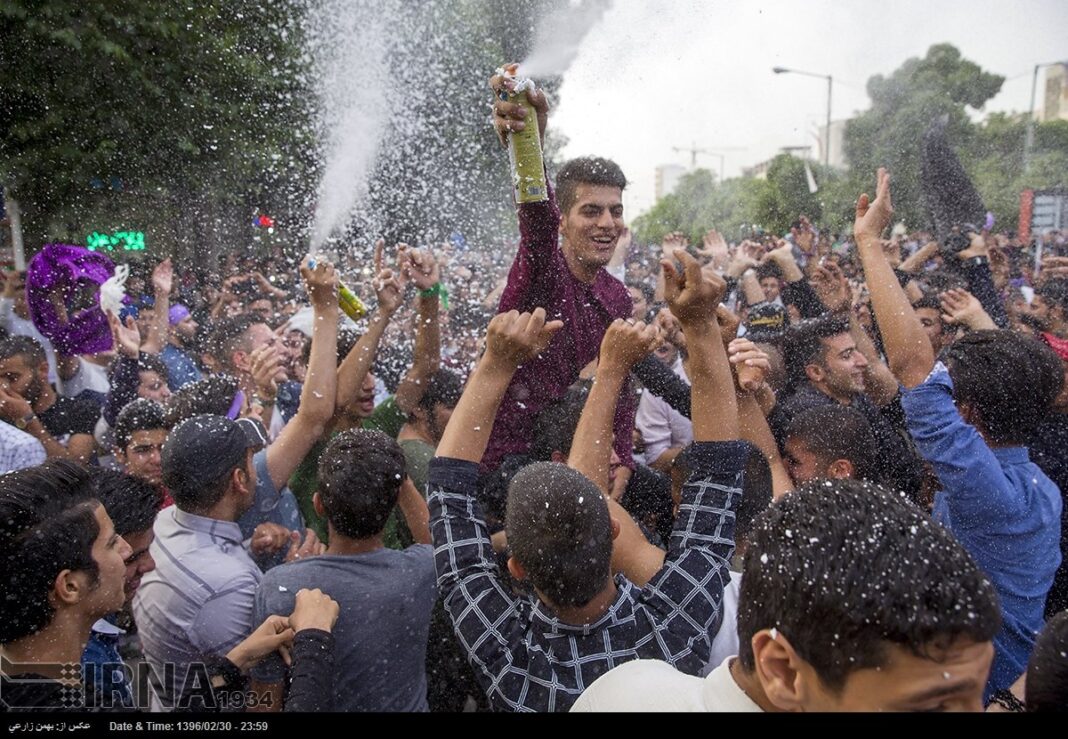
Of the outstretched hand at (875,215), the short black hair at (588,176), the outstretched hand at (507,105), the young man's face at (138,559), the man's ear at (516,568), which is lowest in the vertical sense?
the young man's face at (138,559)

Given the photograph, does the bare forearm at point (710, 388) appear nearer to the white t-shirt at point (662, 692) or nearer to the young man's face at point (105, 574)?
the white t-shirt at point (662, 692)

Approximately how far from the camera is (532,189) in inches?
93.5

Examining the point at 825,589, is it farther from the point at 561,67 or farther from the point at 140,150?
the point at 140,150

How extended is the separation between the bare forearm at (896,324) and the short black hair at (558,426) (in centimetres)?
95

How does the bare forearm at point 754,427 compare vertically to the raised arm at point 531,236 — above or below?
below

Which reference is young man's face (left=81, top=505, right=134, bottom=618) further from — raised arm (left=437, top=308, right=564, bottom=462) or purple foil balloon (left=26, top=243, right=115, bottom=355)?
purple foil balloon (left=26, top=243, right=115, bottom=355)

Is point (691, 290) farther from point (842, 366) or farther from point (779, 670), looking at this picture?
point (842, 366)

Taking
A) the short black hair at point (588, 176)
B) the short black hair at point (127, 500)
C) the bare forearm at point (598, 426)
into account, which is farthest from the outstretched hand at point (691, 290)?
the short black hair at point (127, 500)

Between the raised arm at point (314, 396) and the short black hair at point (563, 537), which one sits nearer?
the short black hair at point (563, 537)

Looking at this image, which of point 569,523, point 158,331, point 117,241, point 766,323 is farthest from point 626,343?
point 117,241

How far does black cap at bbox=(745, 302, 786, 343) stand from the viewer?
144 inches

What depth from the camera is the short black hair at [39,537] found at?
5.13 feet

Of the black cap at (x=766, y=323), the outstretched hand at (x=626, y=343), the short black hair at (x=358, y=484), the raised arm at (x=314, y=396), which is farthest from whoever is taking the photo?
the black cap at (x=766, y=323)

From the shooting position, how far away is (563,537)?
1528 mm
